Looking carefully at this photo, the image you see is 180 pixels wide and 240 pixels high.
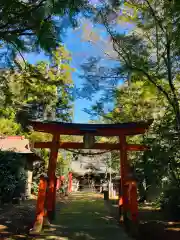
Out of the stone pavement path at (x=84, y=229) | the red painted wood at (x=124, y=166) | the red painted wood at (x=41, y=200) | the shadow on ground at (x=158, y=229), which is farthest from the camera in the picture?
Result: the red painted wood at (x=124, y=166)

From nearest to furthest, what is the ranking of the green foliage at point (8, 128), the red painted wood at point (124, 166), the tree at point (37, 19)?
the tree at point (37, 19) → the red painted wood at point (124, 166) → the green foliage at point (8, 128)

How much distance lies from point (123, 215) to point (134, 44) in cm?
508

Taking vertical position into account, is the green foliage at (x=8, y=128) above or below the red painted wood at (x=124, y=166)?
above

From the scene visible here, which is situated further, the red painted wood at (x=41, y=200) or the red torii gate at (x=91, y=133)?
the red torii gate at (x=91, y=133)

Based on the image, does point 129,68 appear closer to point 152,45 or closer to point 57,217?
point 152,45

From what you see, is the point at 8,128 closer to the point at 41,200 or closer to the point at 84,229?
the point at 41,200

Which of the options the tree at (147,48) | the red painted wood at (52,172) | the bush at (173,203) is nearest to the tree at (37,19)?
the tree at (147,48)

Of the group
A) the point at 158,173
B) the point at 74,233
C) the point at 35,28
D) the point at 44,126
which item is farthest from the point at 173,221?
the point at 35,28

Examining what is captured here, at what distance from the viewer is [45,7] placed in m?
3.75

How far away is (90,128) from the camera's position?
8.50 metres

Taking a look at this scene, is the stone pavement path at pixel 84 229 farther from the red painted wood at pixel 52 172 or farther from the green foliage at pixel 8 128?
the green foliage at pixel 8 128

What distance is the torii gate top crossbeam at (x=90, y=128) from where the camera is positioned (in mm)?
8336

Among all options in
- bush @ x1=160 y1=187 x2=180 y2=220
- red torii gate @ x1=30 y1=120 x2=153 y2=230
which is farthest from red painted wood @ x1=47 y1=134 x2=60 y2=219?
bush @ x1=160 y1=187 x2=180 y2=220

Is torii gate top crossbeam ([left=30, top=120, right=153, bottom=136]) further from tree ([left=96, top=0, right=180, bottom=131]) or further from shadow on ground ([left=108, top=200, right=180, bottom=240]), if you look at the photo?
shadow on ground ([left=108, top=200, right=180, bottom=240])
